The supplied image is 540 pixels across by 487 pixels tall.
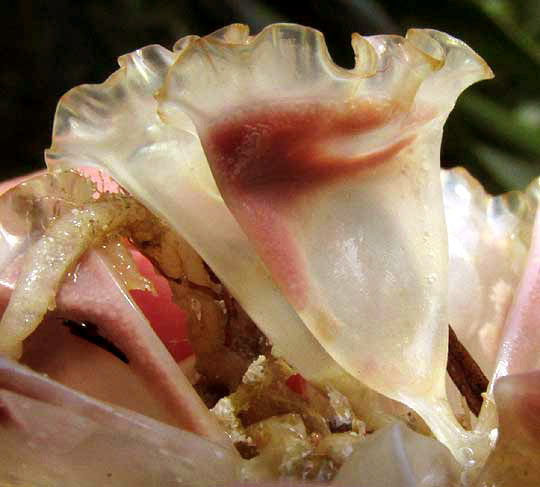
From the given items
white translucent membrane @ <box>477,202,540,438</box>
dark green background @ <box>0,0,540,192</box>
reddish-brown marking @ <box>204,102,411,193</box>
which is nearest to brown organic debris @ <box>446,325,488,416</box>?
white translucent membrane @ <box>477,202,540,438</box>

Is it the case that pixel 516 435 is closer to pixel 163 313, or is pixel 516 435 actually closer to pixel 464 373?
pixel 464 373

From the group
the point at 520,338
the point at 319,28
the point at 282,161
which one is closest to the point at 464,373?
the point at 520,338

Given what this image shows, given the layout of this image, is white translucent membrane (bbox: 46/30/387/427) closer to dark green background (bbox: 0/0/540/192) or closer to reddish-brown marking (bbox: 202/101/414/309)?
reddish-brown marking (bbox: 202/101/414/309)

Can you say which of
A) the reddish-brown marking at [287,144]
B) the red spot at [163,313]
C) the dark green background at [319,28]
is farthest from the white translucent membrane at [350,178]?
the dark green background at [319,28]

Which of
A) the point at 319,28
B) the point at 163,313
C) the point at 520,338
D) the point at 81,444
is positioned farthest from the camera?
the point at 319,28

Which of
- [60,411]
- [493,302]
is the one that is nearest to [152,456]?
[60,411]

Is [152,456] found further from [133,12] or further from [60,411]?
[133,12]
